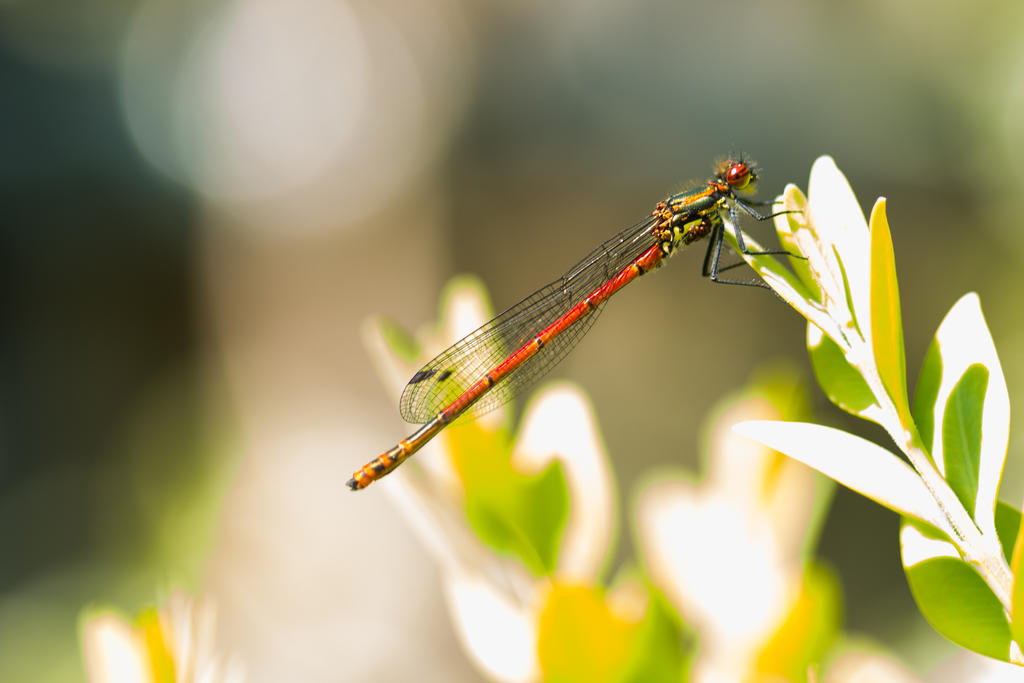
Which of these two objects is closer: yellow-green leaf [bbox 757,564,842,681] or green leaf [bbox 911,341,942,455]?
green leaf [bbox 911,341,942,455]

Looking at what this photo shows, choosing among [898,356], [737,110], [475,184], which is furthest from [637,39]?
[898,356]

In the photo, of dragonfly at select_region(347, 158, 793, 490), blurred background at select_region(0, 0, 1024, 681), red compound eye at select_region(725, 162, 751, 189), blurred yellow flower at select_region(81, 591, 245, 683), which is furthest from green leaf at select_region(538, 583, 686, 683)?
blurred background at select_region(0, 0, 1024, 681)

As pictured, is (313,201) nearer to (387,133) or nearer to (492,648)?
(387,133)

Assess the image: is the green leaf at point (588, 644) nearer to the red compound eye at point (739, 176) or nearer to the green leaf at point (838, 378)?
the green leaf at point (838, 378)

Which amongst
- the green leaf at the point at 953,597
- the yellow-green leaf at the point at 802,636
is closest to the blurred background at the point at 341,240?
the yellow-green leaf at the point at 802,636

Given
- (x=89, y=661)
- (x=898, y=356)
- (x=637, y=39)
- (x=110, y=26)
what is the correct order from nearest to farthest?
(x=898, y=356), (x=89, y=661), (x=637, y=39), (x=110, y=26)

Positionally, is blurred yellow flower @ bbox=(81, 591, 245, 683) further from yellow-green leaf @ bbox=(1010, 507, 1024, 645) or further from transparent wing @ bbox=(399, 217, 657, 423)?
transparent wing @ bbox=(399, 217, 657, 423)
